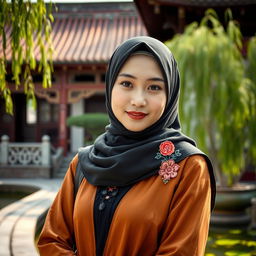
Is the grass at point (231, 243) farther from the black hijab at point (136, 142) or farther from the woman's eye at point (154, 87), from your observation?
the woman's eye at point (154, 87)

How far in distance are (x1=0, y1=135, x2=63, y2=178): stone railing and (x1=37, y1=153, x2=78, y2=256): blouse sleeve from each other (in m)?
8.36

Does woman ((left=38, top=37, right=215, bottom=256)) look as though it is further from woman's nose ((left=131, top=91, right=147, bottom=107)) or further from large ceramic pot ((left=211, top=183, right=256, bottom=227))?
large ceramic pot ((left=211, top=183, right=256, bottom=227))

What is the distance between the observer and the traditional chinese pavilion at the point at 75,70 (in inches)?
422

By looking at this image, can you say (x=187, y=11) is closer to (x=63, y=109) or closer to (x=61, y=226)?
(x=63, y=109)

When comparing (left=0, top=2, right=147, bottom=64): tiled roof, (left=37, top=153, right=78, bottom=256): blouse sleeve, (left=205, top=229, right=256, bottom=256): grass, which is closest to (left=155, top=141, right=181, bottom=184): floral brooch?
(left=37, top=153, right=78, bottom=256): blouse sleeve

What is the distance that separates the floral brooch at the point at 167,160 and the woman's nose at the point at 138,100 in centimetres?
16

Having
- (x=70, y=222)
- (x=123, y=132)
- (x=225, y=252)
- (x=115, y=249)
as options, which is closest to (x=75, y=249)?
(x=70, y=222)

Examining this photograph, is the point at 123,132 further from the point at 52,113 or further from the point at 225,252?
the point at 52,113

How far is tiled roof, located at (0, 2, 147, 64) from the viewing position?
10.5 m

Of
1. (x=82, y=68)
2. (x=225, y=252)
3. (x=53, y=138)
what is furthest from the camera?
(x=53, y=138)

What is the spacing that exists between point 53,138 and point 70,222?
1167cm

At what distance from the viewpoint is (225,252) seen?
3.88 metres

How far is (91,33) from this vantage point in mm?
12148

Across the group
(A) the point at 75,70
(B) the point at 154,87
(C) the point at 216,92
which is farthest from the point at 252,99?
(A) the point at 75,70
